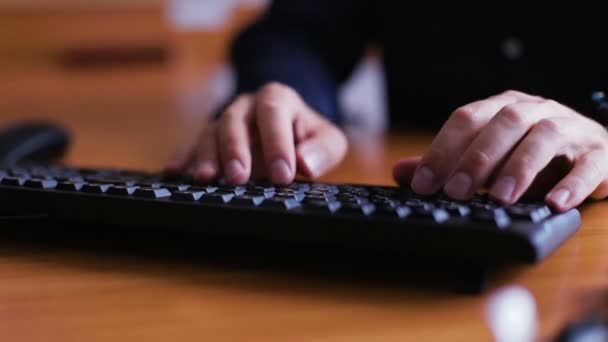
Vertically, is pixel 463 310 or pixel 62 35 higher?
pixel 463 310

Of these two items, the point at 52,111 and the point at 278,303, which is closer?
the point at 278,303

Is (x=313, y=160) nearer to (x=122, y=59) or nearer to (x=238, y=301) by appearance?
(x=238, y=301)

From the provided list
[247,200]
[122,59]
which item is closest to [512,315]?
[247,200]

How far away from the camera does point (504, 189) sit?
0.39 m

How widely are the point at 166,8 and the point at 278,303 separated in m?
1.62

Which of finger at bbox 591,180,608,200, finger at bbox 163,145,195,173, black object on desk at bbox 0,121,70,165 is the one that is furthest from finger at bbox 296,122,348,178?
black object on desk at bbox 0,121,70,165

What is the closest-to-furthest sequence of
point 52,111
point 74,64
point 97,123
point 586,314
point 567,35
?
1. point 586,314
2. point 567,35
3. point 97,123
4. point 52,111
5. point 74,64

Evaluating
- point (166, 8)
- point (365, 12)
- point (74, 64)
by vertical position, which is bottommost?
point (74, 64)

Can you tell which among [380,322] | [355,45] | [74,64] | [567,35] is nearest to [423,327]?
[380,322]

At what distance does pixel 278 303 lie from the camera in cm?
33

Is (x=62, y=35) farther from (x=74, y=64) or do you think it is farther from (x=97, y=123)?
(x=97, y=123)

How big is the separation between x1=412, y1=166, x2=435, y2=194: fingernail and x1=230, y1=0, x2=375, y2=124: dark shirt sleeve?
16.9 inches

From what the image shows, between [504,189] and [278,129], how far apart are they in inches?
8.3

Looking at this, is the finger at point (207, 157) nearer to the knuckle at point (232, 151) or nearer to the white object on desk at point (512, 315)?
the knuckle at point (232, 151)
